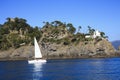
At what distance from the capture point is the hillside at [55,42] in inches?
5846

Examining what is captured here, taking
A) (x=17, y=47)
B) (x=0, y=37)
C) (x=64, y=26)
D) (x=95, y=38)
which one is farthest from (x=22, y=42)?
(x=95, y=38)

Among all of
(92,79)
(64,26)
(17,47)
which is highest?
(64,26)

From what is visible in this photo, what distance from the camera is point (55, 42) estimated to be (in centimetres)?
15212

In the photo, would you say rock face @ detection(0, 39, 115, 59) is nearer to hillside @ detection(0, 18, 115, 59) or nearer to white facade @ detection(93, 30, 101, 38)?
hillside @ detection(0, 18, 115, 59)

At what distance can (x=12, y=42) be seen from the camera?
15462 cm

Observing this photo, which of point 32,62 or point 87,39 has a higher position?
point 87,39

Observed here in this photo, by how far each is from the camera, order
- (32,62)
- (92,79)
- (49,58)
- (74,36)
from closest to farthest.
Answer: (92,79) → (32,62) → (49,58) → (74,36)

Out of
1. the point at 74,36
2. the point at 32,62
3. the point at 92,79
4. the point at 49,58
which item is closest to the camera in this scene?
the point at 92,79

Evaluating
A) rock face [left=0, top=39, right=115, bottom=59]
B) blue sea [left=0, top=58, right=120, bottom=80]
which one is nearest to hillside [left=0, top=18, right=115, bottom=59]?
rock face [left=0, top=39, right=115, bottom=59]

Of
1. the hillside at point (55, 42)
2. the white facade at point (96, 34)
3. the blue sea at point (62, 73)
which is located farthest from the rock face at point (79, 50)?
the blue sea at point (62, 73)

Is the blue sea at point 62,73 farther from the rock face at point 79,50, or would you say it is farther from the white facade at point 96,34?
the white facade at point 96,34

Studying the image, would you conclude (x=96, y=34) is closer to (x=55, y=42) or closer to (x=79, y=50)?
(x=79, y=50)

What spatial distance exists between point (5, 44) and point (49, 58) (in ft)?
76.8

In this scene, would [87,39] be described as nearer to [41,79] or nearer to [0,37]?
[0,37]
